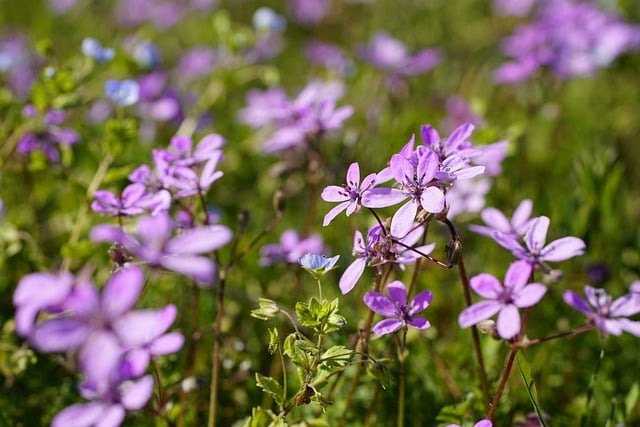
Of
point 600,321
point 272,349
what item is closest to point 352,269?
point 272,349

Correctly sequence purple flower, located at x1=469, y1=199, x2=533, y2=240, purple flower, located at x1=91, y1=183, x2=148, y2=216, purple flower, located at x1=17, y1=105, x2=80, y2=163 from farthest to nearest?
purple flower, located at x1=17, y1=105, x2=80, y2=163
purple flower, located at x1=469, y1=199, x2=533, y2=240
purple flower, located at x1=91, y1=183, x2=148, y2=216

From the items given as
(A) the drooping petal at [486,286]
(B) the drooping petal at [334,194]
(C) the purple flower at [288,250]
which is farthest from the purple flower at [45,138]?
(A) the drooping petal at [486,286]

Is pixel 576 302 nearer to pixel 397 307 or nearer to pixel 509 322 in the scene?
pixel 509 322

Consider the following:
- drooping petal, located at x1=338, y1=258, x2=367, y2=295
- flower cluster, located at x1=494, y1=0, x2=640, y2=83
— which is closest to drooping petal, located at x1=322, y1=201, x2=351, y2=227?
drooping petal, located at x1=338, y1=258, x2=367, y2=295

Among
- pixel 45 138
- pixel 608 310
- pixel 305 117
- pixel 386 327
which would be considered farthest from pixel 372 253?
pixel 45 138

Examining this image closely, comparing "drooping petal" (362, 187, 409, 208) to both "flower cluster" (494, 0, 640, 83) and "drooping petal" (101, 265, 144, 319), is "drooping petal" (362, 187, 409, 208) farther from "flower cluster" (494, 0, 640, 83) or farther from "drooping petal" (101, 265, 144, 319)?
"flower cluster" (494, 0, 640, 83)

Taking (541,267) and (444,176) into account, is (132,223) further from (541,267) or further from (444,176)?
(541,267)
